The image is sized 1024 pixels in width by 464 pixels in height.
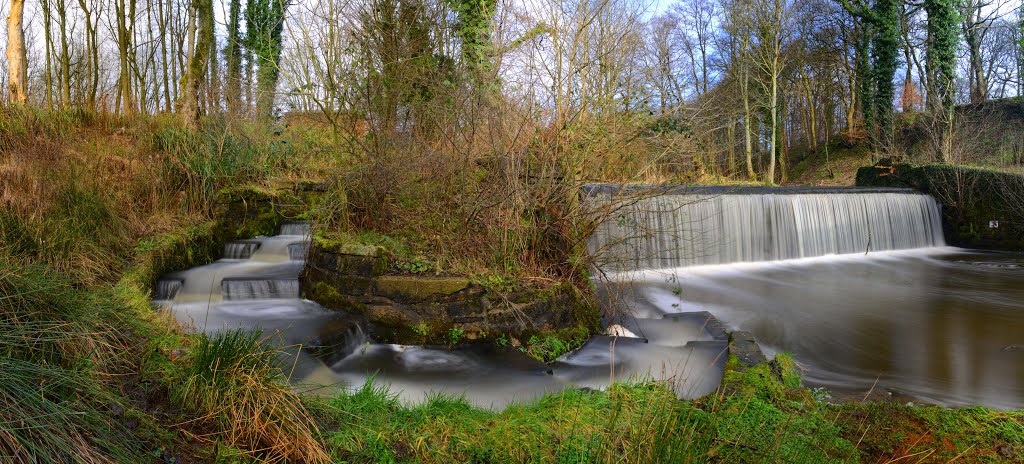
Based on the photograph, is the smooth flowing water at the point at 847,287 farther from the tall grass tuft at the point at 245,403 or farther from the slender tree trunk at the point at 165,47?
the slender tree trunk at the point at 165,47

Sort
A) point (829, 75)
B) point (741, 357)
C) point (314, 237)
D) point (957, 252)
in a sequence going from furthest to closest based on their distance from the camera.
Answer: point (829, 75), point (957, 252), point (314, 237), point (741, 357)

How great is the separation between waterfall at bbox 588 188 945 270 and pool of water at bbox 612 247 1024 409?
399mm

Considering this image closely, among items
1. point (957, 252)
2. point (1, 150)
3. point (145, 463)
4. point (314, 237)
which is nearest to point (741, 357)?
point (145, 463)

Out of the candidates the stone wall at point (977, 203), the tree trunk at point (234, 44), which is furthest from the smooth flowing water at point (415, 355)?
the stone wall at point (977, 203)

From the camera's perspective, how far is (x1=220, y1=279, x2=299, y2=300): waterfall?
665 centimetres

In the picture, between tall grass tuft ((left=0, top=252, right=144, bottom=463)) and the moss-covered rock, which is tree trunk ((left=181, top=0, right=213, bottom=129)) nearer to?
the moss-covered rock

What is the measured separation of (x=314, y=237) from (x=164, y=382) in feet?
12.4

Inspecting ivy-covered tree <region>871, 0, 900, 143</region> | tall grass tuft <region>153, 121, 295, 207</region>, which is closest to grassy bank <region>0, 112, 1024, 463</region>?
tall grass tuft <region>153, 121, 295, 207</region>

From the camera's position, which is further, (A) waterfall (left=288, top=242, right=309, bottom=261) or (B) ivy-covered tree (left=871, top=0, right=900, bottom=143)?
(B) ivy-covered tree (left=871, top=0, right=900, bottom=143)

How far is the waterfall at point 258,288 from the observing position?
665 cm

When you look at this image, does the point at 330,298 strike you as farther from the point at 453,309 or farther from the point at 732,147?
the point at 732,147

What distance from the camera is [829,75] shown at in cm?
2889

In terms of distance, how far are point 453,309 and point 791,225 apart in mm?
10412

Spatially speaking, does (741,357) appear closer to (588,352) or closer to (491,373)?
(588,352)
